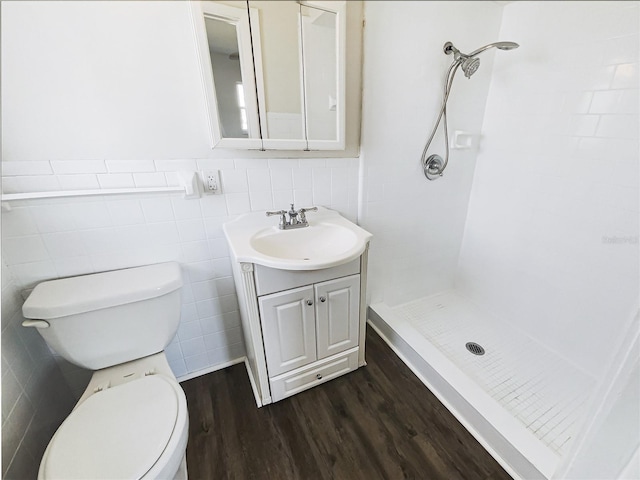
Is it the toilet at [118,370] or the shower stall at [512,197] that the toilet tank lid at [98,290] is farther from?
the shower stall at [512,197]

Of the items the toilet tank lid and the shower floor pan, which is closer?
the toilet tank lid

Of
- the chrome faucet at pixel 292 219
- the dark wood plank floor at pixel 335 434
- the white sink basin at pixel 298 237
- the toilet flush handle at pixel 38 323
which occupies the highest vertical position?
the chrome faucet at pixel 292 219

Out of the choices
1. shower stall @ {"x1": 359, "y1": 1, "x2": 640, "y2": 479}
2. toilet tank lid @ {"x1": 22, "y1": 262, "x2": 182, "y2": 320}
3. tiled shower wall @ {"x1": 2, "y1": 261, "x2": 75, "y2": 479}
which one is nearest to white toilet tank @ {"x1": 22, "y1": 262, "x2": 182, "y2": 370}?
toilet tank lid @ {"x1": 22, "y1": 262, "x2": 182, "y2": 320}

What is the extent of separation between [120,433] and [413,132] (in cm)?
170

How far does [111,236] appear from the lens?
103 cm

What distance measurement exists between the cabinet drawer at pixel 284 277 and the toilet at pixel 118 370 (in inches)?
13.0

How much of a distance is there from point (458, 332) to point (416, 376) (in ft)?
1.51

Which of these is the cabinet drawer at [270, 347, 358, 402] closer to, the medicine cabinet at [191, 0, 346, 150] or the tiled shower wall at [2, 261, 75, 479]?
the tiled shower wall at [2, 261, 75, 479]

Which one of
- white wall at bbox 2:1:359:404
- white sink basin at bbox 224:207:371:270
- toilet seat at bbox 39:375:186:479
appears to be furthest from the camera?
white sink basin at bbox 224:207:371:270

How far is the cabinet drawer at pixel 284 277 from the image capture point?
3.22 feet

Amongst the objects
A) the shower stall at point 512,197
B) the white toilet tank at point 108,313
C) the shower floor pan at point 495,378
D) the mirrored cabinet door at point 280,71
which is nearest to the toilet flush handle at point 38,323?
the white toilet tank at point 108,313

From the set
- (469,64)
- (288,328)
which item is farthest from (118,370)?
(469,64)

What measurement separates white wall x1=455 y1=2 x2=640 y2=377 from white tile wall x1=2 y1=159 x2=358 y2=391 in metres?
0.95

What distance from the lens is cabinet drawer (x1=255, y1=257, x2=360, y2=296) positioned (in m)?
0.98
